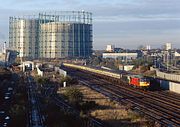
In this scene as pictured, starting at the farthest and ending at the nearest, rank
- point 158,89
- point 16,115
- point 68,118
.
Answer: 1. point 158,89
2. point 16,115
3. point 68,118

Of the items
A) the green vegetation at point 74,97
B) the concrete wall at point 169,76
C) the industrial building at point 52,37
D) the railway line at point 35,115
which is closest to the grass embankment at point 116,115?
the green vegetation at point 74,97

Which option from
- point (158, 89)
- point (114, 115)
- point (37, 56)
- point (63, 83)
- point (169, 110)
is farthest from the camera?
point (37, 56)

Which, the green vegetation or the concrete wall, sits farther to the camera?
the concrete wall

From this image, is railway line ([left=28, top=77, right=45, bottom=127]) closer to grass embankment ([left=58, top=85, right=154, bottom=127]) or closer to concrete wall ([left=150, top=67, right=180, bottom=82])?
grass embankment ([left=58, top=85, right=154, bottom=127])

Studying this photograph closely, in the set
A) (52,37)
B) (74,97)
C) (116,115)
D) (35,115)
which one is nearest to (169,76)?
(74,97)

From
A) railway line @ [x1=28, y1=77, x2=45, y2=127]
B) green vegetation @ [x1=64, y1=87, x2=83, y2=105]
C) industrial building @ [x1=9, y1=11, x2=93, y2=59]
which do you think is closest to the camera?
railway line @ [x1=28, y1=77, x2=45, y2=127]

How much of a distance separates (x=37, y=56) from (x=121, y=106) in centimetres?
13260

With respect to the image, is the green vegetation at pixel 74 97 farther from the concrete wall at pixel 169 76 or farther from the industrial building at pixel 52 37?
the industrial building at pixel 52 37

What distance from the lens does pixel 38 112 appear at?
27719 mm

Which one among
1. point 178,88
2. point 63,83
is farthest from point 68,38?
point 178,88

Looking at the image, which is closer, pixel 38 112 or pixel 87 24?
pixel 38 112

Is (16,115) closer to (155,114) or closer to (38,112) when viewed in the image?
(38,112)

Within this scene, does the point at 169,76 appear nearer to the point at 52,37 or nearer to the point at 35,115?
the point at 35,115

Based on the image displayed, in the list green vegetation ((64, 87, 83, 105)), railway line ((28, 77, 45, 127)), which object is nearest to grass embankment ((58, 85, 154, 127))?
green vegetation ((64, 87, 83, 105))
